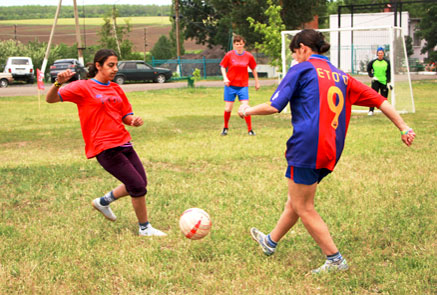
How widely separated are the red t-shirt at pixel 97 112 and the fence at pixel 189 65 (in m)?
→ 42.9

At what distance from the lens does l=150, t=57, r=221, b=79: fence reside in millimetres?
48556

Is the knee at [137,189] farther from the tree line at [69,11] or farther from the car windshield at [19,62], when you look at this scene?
the tree line at [69,11]

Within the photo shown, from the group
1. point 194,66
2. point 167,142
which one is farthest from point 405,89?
point 194,66

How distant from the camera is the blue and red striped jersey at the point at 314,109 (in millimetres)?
3943

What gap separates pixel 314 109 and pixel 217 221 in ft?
7.15

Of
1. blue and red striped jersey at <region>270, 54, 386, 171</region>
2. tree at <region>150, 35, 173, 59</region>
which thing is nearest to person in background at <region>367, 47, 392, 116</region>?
Result: blue and red striped jersey at <region>270, 54, 386, 171</region>

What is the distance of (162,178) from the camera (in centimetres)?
775

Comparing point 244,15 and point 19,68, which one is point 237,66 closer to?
point 19,68

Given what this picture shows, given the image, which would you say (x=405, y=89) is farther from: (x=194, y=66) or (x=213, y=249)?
(x=194, y=66)

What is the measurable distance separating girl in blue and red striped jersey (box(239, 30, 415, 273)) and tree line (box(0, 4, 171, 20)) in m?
93.9

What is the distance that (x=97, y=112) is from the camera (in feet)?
17.1

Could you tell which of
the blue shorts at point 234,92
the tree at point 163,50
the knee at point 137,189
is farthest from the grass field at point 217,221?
the tree at point 163,50

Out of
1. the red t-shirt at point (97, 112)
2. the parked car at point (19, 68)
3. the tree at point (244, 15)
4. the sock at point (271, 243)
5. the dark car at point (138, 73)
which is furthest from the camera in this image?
the tree at point (244, 15)

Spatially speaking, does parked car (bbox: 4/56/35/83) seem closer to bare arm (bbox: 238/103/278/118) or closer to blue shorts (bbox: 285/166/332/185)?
bare arm (bbox: 238/103/278/118)
